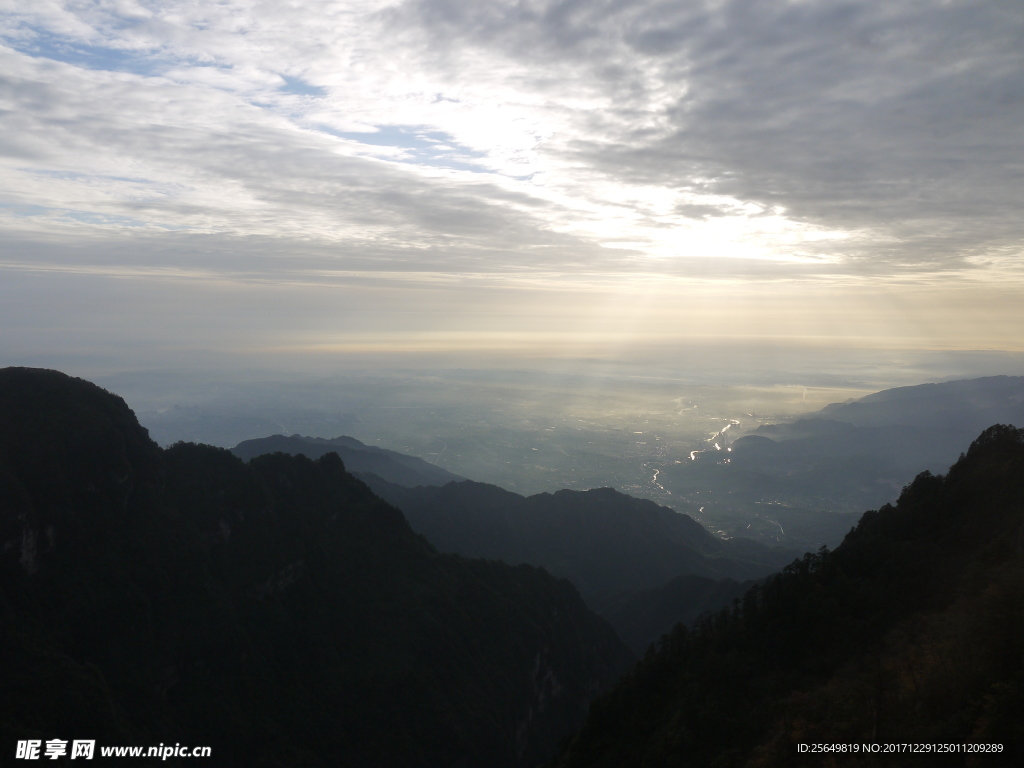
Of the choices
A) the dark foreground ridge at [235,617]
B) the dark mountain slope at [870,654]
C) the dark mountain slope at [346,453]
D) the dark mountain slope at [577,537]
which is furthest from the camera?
the dark mountain slope at [346,453]

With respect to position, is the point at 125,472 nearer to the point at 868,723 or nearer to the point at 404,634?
the point at 404,634

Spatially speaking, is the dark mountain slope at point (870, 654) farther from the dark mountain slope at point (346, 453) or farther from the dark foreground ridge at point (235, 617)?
the dark mountain slope at point (346, 453)

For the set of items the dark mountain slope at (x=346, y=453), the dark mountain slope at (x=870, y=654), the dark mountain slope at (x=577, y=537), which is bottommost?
the dark mountain slope at (x=577, y=537)

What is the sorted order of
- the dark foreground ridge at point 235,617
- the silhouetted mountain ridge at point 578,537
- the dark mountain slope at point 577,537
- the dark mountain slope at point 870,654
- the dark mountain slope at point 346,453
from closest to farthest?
the dark mountain slope at point 870,654, the dark foreground ridge at point 235,617, the silhouetted mountain ridge at point 578,537, the dark mountain slope at point 577,537, the dark mountain slope at point 346,453

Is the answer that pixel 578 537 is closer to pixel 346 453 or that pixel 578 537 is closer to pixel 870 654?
pixel 346 453

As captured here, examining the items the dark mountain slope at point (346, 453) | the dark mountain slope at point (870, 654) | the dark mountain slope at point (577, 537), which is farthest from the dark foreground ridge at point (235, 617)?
the dark mountain slope at point (346, 453)

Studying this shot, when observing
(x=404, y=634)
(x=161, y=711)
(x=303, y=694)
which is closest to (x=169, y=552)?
(x=161, y=711)

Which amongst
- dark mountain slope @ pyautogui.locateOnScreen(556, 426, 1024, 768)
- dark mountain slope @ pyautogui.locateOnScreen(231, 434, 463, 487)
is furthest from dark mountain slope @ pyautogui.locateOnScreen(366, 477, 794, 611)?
dark mountain slope @ pyautogui.locateOnScreen(556, 426, 1024, 768)

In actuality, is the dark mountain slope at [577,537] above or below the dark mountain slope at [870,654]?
below

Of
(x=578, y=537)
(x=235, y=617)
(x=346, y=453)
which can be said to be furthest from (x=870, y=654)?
(x=346, y=453)
